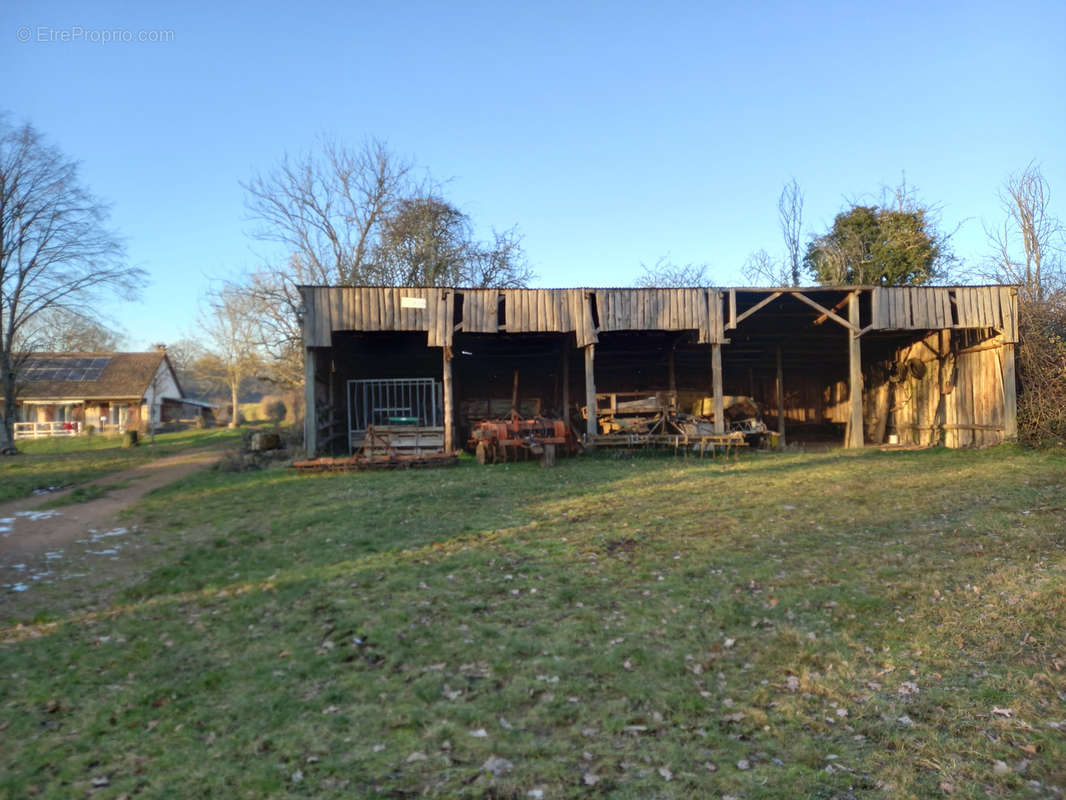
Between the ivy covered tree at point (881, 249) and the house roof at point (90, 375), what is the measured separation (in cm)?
4035

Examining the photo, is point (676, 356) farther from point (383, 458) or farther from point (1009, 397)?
point (383, 458)

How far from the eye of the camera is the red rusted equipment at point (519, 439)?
16016 mm

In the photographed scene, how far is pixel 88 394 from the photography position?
127 ft

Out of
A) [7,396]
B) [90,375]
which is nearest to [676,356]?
[7,396]

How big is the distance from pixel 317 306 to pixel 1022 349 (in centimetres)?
1869

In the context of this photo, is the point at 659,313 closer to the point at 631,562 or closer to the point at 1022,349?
the point at 1022,349

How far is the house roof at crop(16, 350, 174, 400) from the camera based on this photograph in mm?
38750

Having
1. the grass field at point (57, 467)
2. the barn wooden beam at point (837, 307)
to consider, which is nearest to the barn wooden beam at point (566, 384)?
the barn wooden beam at point (837, 307)

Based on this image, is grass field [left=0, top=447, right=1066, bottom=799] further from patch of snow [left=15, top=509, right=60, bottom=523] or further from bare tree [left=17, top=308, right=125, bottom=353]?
bare tree [left=17, top=308, right=125, bottom=353]

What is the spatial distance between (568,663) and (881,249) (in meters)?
31.3

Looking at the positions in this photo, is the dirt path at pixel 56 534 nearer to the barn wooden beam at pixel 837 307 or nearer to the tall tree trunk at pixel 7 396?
the tall tree trunk at pixel 7 396

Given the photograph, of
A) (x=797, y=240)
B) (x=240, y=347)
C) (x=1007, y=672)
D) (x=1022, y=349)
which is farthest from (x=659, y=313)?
(x=240, y=347)

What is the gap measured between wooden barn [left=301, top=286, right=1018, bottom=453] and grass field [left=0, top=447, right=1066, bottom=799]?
873 centimetres

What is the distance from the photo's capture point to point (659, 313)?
17.5 metres
